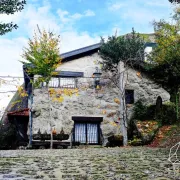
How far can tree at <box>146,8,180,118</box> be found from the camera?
19.1m

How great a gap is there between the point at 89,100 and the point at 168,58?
5575mm

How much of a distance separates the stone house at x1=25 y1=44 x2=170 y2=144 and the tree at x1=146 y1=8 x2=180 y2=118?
2.00 meters

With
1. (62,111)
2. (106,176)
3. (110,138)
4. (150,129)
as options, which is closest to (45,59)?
(62,111)

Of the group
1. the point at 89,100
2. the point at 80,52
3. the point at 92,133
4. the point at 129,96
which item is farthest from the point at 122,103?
the point at 80,52

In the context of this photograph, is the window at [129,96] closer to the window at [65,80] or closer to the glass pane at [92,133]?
the glass pane at [92,133]

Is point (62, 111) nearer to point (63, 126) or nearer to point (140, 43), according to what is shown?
point (63, 126)

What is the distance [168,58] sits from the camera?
19188mm

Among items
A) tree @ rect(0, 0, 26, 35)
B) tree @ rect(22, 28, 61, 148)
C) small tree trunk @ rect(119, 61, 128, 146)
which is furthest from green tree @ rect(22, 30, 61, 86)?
tree @ rect(0, 0, 26, 35)

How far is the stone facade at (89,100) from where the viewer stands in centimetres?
2025

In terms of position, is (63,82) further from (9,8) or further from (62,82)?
(9,8)

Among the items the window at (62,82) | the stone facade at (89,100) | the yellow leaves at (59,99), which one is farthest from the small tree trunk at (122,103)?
the yellow leaves at (59,99)

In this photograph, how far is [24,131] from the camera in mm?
22656

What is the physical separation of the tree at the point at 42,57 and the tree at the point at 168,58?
6038 millimetres

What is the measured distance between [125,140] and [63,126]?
13.4 ft
